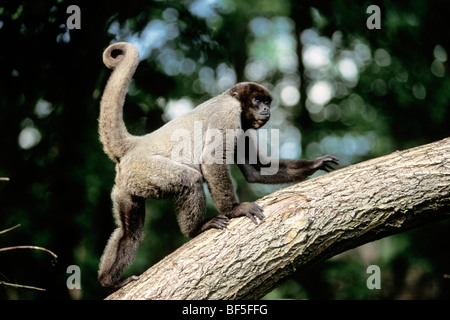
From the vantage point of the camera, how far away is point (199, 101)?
9.25 metres

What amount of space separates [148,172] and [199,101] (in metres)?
5.23

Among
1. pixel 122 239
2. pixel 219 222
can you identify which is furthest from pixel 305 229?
pixel 122 239

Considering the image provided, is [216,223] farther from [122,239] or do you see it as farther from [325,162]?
[325,162]

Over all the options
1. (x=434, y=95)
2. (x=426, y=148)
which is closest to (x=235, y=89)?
(x=426, y=148)

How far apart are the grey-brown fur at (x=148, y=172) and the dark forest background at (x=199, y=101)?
1.51m

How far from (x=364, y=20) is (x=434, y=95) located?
256 cm

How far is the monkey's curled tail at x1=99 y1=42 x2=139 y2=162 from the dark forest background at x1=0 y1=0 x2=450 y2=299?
2006mm

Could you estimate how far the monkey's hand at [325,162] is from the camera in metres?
4.86

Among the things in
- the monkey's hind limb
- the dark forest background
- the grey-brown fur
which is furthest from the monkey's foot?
the dark forest background

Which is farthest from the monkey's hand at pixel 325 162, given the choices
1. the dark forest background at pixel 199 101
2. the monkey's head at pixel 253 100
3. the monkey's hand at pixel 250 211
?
the dark forest background at pixel 199 101

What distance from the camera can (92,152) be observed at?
7.16 meters

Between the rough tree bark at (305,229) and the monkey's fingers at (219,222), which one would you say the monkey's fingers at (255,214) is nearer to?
the rough tree bark at (305,229)

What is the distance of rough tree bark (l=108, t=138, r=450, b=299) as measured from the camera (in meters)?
3.56

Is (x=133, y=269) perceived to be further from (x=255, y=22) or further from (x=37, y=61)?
(x=255, y=22)
